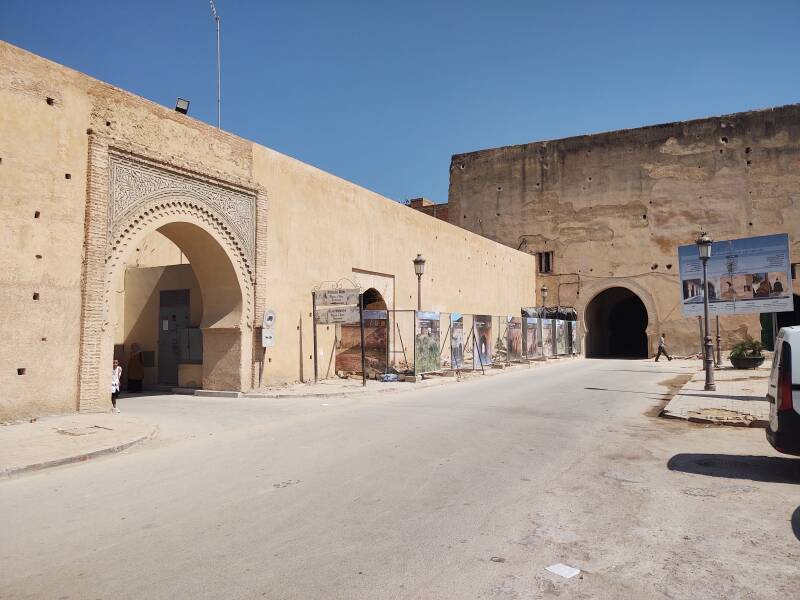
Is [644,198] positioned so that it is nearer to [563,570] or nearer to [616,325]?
[616,325]

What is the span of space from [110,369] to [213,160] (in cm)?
542

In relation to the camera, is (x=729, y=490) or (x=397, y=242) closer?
(x=729, y=490)

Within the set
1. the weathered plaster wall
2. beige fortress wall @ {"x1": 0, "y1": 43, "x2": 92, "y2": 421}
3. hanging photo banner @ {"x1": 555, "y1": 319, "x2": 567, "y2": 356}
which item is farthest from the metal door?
the weathered plaster wall

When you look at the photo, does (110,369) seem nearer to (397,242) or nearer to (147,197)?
(147,197)

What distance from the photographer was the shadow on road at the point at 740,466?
6.01 metres

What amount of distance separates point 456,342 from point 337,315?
5796mm

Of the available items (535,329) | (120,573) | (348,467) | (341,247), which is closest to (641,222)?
(535,329)

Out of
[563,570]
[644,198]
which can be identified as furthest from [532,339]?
[563,570]

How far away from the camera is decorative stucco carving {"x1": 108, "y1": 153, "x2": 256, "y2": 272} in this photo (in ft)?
37.4

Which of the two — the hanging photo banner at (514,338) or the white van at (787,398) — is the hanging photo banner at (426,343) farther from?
the white van at (787,398)

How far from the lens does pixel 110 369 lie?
11.0 meters

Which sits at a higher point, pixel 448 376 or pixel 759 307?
pixel 759 307

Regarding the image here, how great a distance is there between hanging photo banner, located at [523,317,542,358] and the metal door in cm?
1549

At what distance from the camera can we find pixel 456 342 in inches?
822
